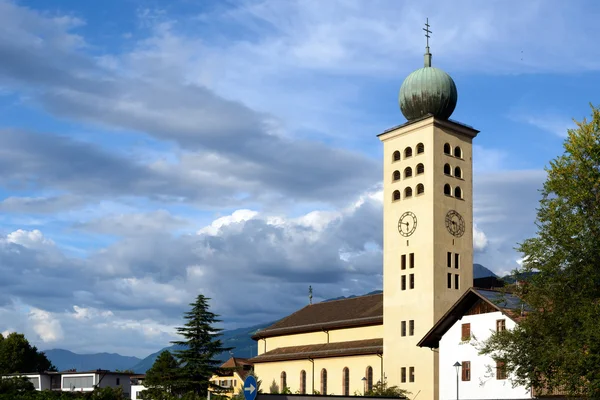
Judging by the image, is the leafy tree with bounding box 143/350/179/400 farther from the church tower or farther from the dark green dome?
the dark green dome

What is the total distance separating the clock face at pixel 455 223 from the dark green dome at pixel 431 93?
8.32m

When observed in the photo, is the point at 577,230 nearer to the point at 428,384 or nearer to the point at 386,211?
the point at 428,384

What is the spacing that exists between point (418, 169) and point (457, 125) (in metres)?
5.13

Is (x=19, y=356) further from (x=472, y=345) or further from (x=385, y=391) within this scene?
(x=472, y=345)

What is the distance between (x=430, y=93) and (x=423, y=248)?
43.4ft

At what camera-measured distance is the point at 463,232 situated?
7531cm

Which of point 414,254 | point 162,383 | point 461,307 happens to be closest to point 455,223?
point 414,254

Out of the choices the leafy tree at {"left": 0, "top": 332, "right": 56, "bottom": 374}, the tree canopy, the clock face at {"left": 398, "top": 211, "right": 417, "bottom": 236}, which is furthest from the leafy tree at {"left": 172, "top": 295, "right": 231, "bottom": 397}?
the leafy tree at {"left": 0, "top": 332, "right": 56, "bottom": 374}

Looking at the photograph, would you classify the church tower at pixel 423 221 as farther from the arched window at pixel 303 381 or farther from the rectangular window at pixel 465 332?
the rectangular window at pixel 465 332

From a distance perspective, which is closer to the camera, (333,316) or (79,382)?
(333,316)

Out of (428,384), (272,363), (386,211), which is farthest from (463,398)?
(272,363)

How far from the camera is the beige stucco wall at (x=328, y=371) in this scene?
7631 centimetres

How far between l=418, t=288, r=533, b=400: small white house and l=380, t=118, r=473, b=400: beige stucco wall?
1117 centimetres

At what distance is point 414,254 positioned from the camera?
73.8m
